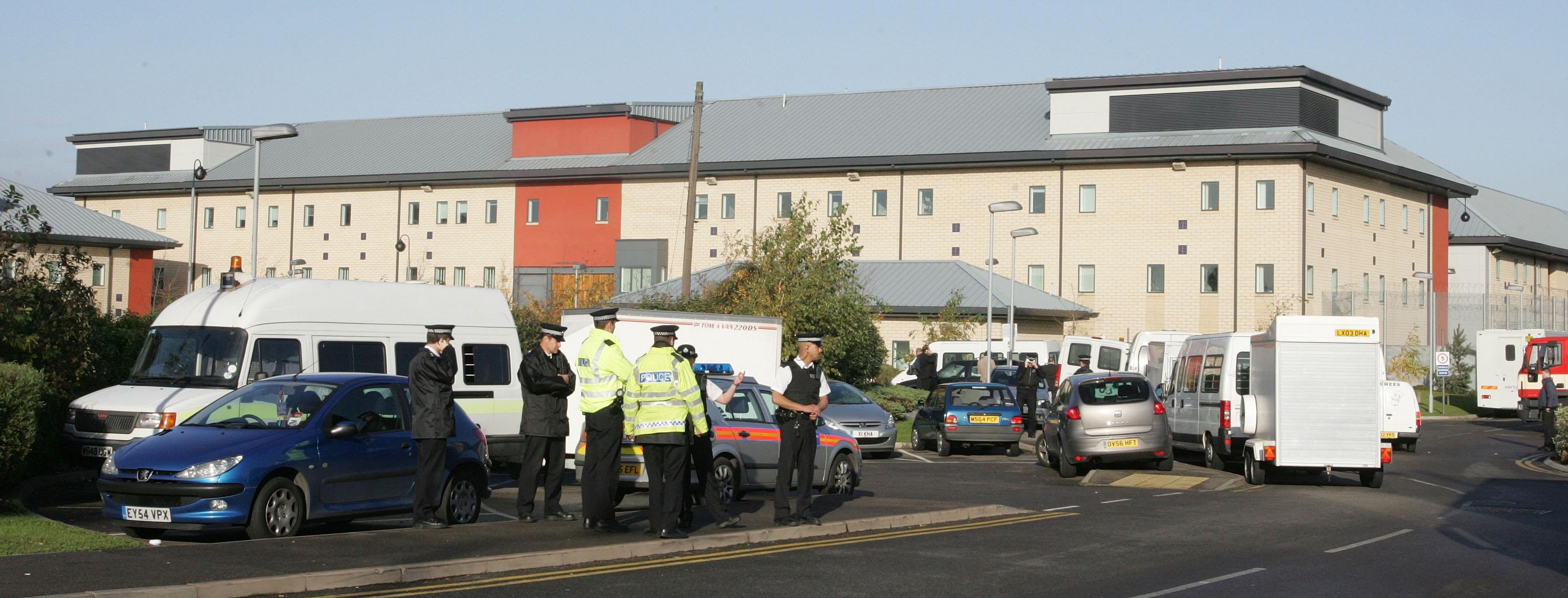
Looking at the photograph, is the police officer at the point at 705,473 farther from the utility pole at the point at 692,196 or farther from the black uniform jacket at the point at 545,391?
the utility pole at the point at 692,196

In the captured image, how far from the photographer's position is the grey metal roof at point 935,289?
57.6 meters

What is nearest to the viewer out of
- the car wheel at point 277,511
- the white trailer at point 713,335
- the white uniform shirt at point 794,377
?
the car wheel at point 277,511

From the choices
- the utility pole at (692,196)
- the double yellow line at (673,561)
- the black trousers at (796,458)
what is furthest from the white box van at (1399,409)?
the black trousers at (796,458)

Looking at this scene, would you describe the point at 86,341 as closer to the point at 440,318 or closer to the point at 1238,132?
the point at 440,318

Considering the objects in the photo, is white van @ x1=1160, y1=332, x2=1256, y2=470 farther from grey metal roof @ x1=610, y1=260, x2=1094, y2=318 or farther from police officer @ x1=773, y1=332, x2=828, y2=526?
grey metal roof @ x1=610, y1=260, x2=1094, y2=318

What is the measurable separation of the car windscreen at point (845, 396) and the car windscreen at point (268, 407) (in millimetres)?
15072

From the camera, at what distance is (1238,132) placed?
58844 millimetres

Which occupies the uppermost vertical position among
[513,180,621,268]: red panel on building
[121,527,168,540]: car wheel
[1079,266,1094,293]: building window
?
[513,180,621,268]: red panel on building

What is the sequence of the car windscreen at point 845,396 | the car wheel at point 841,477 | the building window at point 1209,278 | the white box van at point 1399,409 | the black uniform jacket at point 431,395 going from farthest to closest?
the building window at point 1209,278 < the white box van at point 1399,409 < the car windscreen at point 845,396 < the car wheel at point 841,477 < the black uniform jacket at point 431,395

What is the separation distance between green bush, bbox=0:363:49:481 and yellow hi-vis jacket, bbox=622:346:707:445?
643cm

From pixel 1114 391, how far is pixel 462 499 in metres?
11.7

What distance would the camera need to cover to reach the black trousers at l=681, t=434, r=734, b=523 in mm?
13711

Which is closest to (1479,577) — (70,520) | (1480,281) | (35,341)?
(70,520)

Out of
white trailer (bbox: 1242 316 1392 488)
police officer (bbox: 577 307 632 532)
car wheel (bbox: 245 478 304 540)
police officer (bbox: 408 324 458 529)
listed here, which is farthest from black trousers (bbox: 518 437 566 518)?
white trailer (bbox: 1242 316 1392 488)
